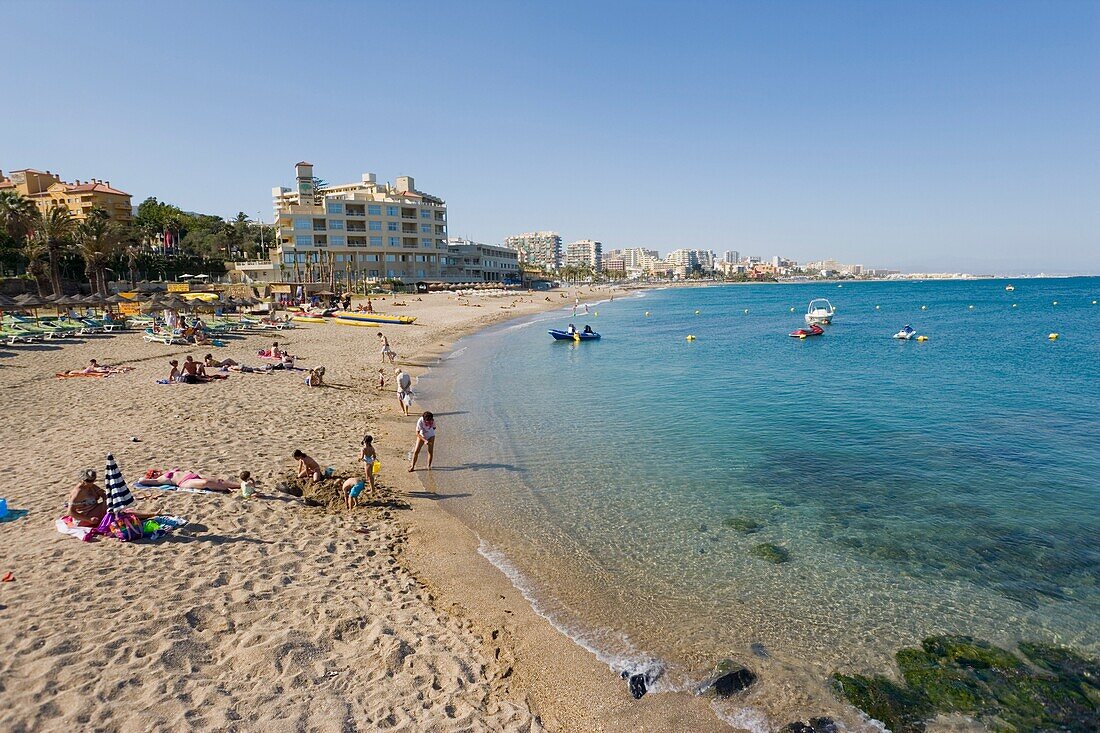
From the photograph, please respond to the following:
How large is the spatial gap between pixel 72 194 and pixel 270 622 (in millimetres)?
111640

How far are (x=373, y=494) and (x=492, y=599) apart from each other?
14.4 ft

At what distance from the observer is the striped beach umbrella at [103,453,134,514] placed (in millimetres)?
8656

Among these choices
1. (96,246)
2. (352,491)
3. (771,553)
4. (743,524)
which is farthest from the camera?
(96,246)

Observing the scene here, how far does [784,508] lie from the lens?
1237 centimetres

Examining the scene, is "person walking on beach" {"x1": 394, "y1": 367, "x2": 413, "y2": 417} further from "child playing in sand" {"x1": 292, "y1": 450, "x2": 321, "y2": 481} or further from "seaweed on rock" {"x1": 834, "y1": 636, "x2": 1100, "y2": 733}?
"seaweed on rock" {"x1": 834, "y1": 636, "x2": 1100, "y2": 733}

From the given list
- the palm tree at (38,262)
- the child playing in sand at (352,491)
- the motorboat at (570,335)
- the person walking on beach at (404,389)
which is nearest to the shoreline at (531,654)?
the child playing in sand at (352,491)

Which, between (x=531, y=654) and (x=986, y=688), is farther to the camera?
(x=531, y=654)

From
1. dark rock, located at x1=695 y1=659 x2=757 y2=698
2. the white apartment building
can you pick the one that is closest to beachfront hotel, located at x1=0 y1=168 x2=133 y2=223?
the white apartment building

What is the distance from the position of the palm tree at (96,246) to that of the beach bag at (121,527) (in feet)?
→ 184

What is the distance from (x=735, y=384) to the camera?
88.2 feet

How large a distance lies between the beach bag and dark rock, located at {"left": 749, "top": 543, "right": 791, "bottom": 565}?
10.0 m

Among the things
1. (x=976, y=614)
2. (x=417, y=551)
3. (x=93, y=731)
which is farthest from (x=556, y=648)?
(x=976, y=614)

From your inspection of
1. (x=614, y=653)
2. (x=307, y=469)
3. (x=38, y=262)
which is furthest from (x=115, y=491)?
(x=38, y=262)

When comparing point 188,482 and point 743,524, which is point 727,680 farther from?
point 188,482
